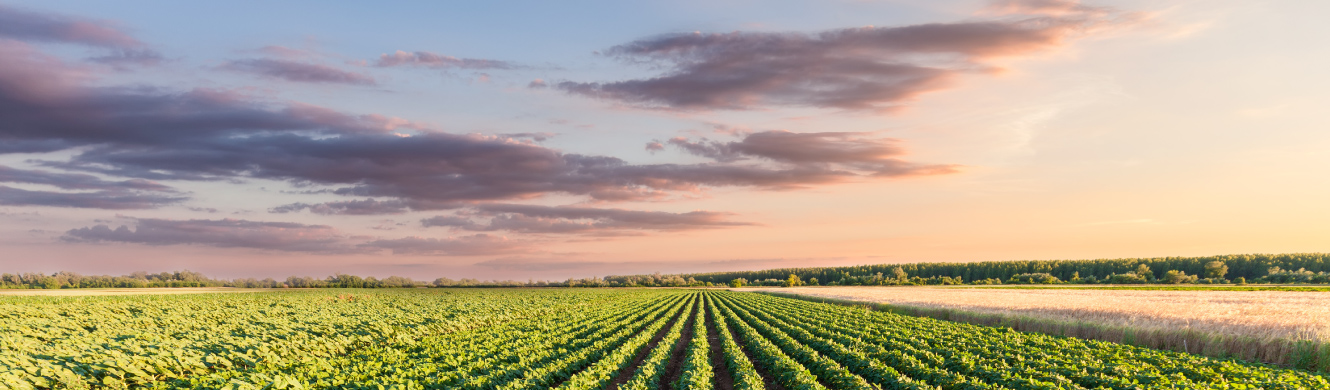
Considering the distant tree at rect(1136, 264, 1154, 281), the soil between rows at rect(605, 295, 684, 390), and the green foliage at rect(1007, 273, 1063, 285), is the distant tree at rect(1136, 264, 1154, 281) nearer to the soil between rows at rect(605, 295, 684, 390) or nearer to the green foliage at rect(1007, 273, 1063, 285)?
the green foliage at rect(1007, 273, 1063, 285)

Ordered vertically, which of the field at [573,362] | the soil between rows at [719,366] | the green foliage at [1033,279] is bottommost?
the green foliage at [1033,279]

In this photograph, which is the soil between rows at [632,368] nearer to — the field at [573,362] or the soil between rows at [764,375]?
the field at [573,362]

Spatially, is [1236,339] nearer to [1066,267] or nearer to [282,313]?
[282,313]

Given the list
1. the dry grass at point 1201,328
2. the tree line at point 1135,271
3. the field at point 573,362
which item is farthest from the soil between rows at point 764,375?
the tree line at point 1135,271

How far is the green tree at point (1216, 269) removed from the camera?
11381cm

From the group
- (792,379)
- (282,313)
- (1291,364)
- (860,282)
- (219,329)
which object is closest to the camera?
(792,379)

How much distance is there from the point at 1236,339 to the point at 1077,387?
11845mm

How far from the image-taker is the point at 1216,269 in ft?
375

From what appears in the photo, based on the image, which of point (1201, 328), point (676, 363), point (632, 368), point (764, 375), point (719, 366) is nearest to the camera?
point (764, 375)

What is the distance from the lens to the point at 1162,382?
1265 centimetres

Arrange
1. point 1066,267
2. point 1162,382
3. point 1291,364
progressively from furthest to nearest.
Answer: point 1066,267 → point 1291,364 → point 1162,382

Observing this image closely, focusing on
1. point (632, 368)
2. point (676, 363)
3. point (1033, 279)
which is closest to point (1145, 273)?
point (1033, 279)

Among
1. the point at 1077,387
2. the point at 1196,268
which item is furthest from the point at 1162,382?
the point at 1196,268

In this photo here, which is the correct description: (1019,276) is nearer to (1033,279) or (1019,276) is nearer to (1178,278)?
(1033,279)
